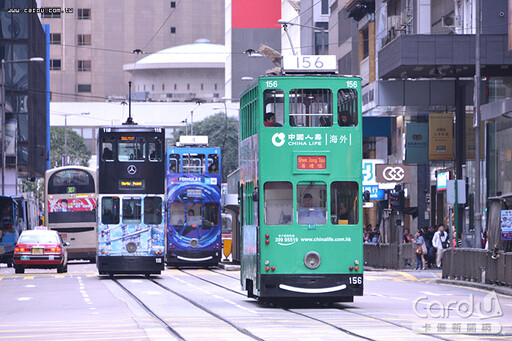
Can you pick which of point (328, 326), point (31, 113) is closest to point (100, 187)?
point (328, 326)

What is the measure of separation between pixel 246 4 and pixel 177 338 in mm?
127793

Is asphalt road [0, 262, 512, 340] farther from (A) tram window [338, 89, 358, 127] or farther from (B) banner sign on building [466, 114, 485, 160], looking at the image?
(B) banner sign on building [466, 114, 485, 160]

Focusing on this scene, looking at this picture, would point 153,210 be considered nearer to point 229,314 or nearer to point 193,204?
point 193,204

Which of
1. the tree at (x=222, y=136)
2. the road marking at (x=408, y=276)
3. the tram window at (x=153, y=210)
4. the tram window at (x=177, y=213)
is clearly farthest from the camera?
the tree at (x=222, y=136)

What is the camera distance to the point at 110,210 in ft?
121

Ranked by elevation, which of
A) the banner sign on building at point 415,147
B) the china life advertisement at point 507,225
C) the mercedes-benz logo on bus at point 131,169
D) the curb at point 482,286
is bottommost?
the curb at point 482,286

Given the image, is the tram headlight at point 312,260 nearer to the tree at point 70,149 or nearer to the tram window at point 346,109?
the tram window at point 346,109

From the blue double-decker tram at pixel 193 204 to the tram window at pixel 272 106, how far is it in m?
24.1

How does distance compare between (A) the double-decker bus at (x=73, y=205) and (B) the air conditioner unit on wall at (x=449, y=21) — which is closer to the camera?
(B) the air conditioner unit on wall at (x=449, y=21)

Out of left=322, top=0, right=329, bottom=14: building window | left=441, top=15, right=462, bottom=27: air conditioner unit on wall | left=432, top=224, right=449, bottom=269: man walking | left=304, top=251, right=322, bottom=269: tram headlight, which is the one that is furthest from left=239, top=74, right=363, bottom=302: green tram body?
left=322, top=0, right=329, bottom=14: building window

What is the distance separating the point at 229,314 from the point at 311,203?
10.4 ft

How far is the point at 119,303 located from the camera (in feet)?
80.8

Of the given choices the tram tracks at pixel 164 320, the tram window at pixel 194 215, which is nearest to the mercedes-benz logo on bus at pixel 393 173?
the tram window at pixel 194 215

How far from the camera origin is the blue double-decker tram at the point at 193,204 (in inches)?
1857
